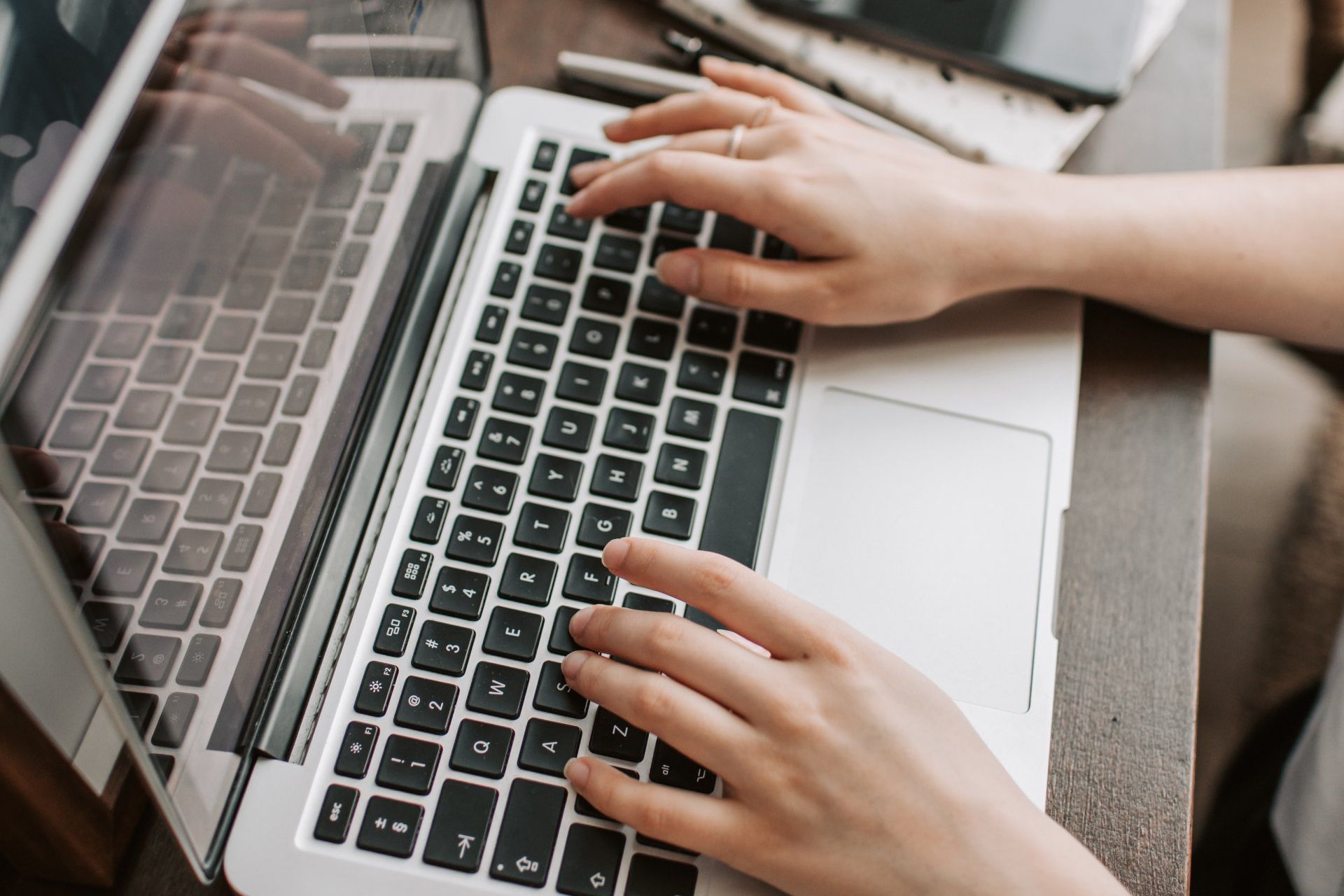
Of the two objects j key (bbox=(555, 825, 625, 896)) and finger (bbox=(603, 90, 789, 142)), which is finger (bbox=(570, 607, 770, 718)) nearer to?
j key (bbox=(555, 825, 625, 896))

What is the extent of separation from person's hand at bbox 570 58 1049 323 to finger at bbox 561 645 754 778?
0.22 meters

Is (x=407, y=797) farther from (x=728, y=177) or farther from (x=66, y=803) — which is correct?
(x=728, y=177)

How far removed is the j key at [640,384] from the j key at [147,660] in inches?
9.6

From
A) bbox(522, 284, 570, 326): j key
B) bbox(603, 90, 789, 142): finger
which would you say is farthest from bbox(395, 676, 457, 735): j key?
bbox(603, 90, 789, 142): finger

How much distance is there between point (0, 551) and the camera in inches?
12.9

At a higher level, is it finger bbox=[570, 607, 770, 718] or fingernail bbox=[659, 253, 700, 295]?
fingernail bbox=[659, 253, 700, 295]

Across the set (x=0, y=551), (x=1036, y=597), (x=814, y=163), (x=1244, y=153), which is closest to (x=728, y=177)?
(x=814, y=163)

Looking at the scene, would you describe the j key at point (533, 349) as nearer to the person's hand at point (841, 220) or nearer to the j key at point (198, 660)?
the person's hand at point (841, 220)

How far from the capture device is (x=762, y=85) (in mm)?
589

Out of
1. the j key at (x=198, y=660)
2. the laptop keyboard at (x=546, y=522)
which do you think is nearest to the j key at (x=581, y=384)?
the laptop keyboard at (x=546, y=522)

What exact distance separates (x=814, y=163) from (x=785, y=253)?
57 mm

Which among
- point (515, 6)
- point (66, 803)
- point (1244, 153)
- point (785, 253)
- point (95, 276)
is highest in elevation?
point (1244, 153)

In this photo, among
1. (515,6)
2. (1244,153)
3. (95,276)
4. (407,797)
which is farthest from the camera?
(1244,153)

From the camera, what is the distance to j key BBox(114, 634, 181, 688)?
32cm
